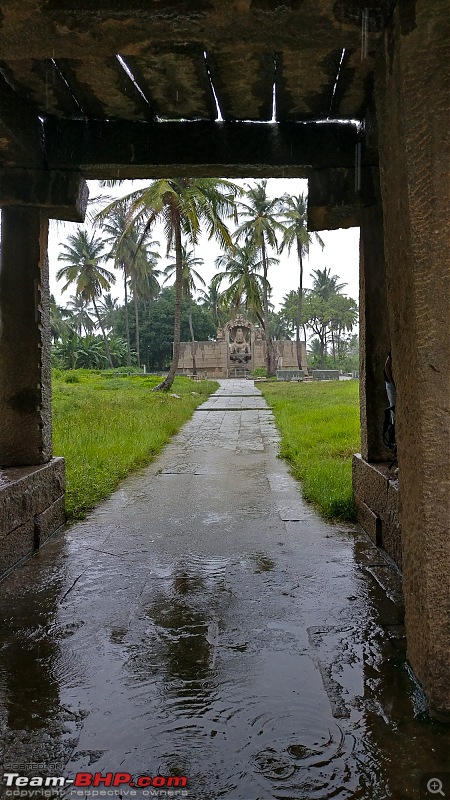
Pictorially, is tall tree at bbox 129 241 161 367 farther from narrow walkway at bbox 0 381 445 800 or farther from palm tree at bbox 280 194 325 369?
narrow walkway at bbox 0 381 445 800

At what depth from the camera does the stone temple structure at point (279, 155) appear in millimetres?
2061

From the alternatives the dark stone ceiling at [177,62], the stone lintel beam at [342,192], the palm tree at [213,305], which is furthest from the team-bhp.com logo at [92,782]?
the palm tree at [213,305]

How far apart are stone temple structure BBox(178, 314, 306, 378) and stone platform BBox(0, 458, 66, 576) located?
126 feet

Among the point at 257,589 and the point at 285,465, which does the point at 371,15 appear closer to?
the point at 257,589

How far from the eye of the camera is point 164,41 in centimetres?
239

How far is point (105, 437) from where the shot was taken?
8430mm

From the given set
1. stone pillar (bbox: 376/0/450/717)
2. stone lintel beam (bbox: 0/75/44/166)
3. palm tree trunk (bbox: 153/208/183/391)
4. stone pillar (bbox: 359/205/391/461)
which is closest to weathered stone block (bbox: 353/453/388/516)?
stone pillar (bbox: 359/205/391/461)

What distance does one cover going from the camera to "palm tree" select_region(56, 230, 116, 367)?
38.8m

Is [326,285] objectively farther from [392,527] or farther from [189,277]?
[392,527]

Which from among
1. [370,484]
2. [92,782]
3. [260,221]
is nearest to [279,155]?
[370,484]

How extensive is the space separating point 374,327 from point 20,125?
2829mm

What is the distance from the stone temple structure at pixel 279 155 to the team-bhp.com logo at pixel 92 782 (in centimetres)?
98

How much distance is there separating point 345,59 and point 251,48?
3.39 feet

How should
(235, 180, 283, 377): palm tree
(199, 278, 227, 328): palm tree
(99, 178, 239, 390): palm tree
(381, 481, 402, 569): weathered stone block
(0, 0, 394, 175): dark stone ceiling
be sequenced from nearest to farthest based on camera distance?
(0, 0, 394, 175): dark stone ceiling → (381, 481, 402, 569): weathered stone block → (99, 178, 239, 390): palm tree → (235, 180, 283, 377): palm tree → (199, 278, 227, 328): palm tree
